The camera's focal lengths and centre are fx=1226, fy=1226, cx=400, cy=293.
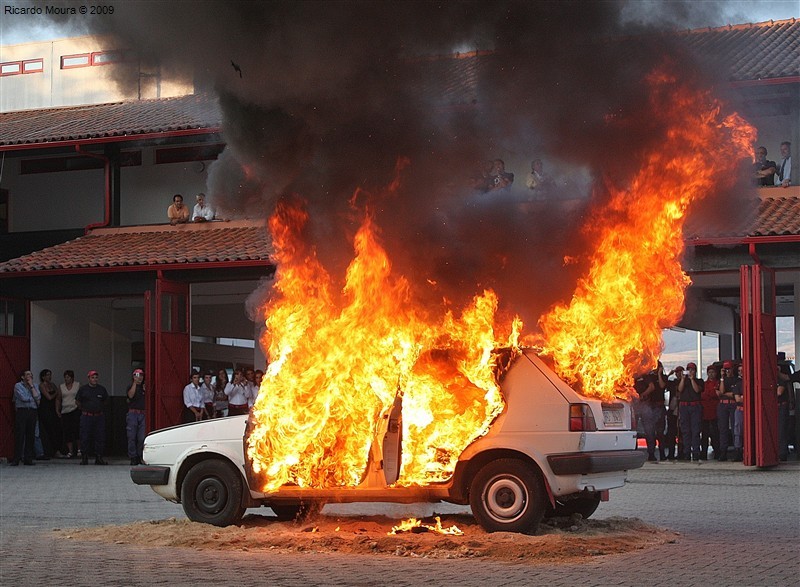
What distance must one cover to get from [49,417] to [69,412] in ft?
2.61

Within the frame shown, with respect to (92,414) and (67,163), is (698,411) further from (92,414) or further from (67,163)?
(67,163)

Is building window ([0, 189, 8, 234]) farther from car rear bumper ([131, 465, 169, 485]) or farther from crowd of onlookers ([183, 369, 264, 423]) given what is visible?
car rear bumper ([131, 465, 169, 485])

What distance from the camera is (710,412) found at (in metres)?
20.1

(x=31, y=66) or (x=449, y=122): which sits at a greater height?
(x=31, y=66)

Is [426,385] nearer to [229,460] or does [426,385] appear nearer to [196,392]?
[229,460]

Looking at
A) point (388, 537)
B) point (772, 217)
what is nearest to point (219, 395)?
point (772, 217)

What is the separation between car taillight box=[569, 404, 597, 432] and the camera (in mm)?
9688

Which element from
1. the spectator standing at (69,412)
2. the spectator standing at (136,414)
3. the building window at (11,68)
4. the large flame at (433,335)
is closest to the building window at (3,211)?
the spectator standing at (69,412)

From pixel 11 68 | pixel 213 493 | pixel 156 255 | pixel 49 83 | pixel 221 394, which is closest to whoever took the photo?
pixel 213 493

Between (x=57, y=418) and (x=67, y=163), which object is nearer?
(x=57, y=418)

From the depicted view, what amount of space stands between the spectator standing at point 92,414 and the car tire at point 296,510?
11593 mm

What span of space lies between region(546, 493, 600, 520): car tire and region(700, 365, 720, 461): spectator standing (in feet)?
31.9

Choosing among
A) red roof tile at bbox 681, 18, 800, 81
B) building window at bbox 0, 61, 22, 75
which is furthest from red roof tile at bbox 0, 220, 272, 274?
red roof tile at bbox 681, 18, 800, 81

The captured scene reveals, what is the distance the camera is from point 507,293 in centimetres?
1084
